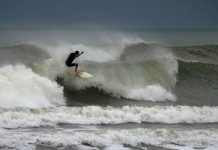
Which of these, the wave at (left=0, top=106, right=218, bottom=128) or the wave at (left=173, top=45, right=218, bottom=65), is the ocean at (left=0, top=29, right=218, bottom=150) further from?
the wave at (left=173, top=45, right=218, bottom=65)

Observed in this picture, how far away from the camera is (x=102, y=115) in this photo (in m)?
14.5

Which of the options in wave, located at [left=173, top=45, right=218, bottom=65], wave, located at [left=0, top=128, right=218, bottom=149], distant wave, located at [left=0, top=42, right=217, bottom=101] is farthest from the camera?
wave, located at [left=173, top=45, right=218, bottom=65]

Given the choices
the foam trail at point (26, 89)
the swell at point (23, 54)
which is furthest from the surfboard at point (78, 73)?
the swell at point (23, 54)

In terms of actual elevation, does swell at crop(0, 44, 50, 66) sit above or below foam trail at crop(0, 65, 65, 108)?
above

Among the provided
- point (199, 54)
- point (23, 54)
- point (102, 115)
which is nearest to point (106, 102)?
point (102, 115)

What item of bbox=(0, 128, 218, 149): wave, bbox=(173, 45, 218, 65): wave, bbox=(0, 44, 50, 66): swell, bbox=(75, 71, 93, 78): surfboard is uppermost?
bbox=(173, 45, 218, 65): wave

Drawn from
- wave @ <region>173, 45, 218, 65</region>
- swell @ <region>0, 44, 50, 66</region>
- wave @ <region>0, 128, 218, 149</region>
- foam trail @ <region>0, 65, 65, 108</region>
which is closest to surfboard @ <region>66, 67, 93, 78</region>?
foam trail @ <region>0, 65, 65, 108</region>

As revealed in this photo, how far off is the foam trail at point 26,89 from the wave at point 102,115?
121 centimetres

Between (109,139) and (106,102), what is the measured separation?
206 inches

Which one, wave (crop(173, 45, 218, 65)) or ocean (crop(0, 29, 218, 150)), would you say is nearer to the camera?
ocean (crop(0, 29, 218, 150))

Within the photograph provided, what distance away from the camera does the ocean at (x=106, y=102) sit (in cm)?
1236

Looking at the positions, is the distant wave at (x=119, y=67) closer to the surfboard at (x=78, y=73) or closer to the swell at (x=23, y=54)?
the swell at (x=23, y=54)

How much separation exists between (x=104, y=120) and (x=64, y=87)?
484 centimetres

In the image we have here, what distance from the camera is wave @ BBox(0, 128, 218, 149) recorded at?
1150 centimetres
